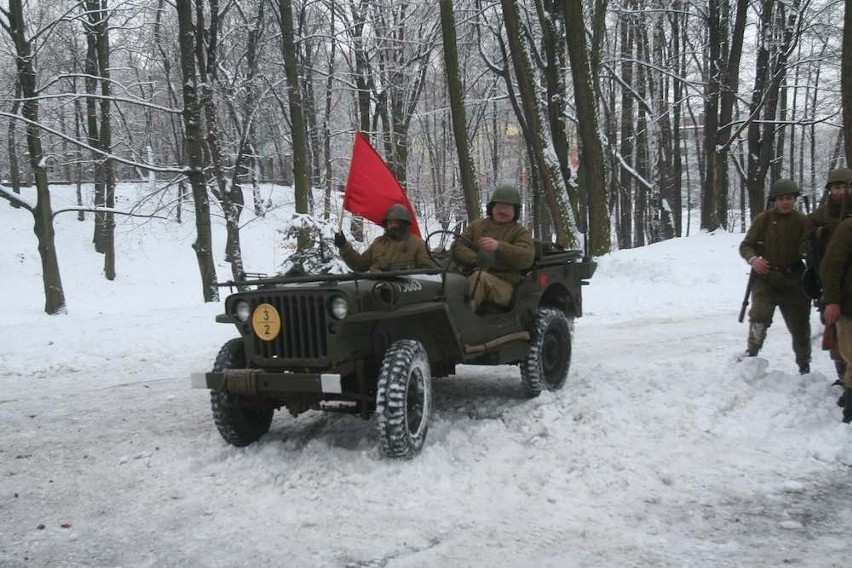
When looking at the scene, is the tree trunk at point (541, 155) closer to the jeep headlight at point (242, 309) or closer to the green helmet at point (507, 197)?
the green helmet at point (507, 197)

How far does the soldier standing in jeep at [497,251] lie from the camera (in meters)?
5.77


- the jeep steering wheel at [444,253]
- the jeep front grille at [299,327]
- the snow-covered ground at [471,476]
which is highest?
the jeep steering wheel at [444,253]

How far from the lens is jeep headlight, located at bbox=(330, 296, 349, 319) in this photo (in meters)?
4.55

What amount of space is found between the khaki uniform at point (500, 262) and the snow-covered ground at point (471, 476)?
1.03m

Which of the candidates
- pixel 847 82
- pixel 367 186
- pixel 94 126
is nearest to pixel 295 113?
pixel 367 186

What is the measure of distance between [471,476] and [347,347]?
121cm

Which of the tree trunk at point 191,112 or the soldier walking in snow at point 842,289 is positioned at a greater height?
the tree trunk at point 191,112

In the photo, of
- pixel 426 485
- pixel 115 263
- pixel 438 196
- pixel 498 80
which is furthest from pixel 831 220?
pixel 115 263

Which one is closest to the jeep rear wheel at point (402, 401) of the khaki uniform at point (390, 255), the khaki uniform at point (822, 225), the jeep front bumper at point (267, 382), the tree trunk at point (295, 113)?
the jeep front bumper at point (267, 382)

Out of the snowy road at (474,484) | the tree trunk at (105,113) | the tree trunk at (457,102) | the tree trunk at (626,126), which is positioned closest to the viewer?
the snowy road at (474,484)

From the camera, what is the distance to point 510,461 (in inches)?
185

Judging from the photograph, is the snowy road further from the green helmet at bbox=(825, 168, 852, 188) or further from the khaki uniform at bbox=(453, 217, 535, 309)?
the green helmet at bbox=(825, 168, 852, 188)

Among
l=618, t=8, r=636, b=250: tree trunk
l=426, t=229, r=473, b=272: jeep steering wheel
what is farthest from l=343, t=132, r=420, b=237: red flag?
l=618, t=8, r=636, b=250: tree trunk

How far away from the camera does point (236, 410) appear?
16.7ft
